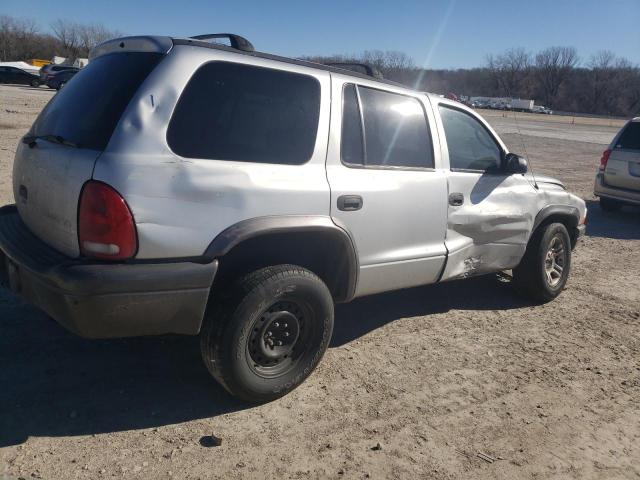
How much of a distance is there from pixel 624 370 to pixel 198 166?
10.9 ft

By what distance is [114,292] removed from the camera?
2.58m

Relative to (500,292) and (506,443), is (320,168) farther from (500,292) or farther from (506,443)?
(500,292)

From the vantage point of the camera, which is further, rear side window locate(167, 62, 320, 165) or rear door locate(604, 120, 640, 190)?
rear door locate(604, 120, 640, 190)

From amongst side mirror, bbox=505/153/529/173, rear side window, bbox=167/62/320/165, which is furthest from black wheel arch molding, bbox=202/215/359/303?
side mirror, bbox=505/153/529/173

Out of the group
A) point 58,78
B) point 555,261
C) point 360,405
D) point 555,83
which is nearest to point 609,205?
point 555,261

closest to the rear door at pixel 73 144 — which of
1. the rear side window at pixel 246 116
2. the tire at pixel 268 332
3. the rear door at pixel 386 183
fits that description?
the rear side window at pixel 246 116

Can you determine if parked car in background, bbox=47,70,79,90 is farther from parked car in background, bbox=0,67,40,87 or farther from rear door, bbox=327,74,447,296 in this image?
rear door, bbox=327,74,447,296

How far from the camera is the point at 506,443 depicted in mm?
3008

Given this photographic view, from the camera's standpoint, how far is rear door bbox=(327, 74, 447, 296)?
3.42 meters

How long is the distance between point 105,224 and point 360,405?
178 cm

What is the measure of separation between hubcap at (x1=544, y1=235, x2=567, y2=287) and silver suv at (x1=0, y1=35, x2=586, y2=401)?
5.52 feet

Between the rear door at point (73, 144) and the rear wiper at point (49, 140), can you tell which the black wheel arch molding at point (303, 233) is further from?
the rear wiper at point (49, 140)

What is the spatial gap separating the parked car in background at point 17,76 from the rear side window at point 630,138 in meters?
40.1

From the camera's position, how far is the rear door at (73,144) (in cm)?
270
